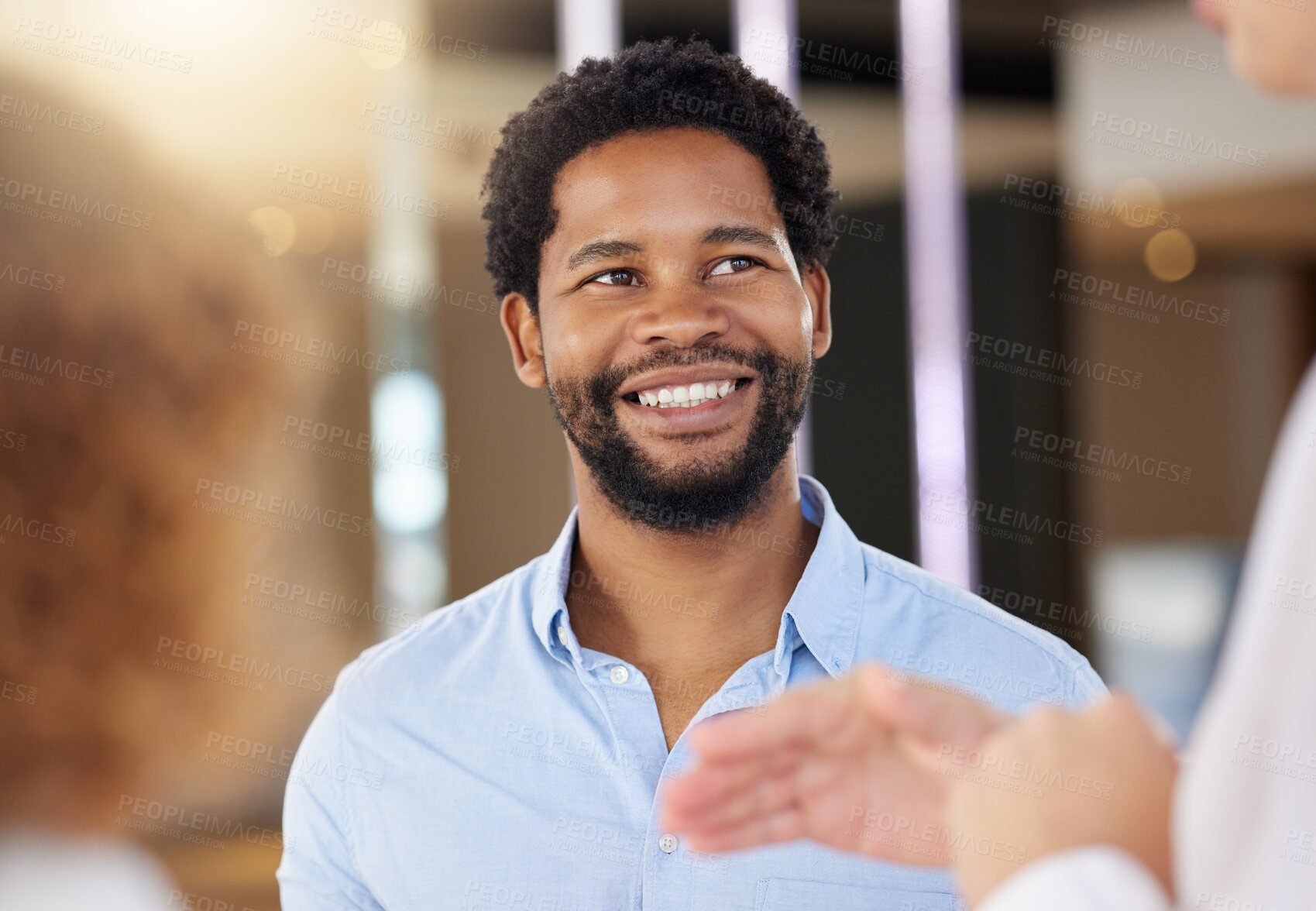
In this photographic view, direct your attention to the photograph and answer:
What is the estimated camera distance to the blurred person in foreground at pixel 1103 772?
49cm

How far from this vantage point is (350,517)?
334 cm

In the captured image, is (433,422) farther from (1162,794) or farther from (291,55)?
(1162,794)

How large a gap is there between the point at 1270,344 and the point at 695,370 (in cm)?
570

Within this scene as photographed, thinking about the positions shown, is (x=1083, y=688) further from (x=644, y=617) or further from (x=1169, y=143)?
(x=1169, y=143)

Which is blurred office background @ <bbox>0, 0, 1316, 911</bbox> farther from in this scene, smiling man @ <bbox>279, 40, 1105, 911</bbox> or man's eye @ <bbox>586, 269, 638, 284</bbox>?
man's eye @ <bbox>586, 269, 638, 284</bbox>

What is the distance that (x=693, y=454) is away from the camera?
56.1 inches

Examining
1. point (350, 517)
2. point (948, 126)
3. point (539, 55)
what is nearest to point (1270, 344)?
point (948, 126)

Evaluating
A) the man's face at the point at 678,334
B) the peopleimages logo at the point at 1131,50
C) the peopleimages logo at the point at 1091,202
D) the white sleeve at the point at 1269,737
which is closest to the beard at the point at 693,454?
the man's face at the point at 678,334

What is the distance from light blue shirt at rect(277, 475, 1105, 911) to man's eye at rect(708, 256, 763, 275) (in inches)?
12.3

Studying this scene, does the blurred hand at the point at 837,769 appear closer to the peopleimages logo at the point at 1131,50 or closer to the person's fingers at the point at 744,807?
the person's fingers at the point at 744,807

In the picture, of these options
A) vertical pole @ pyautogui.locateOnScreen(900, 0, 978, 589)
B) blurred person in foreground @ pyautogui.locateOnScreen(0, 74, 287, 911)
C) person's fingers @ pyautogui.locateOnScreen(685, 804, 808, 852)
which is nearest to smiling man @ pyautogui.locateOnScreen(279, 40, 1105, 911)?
blurred person in foreground @ pyautogui.locateOnScreen(0, 74, 287, 911)

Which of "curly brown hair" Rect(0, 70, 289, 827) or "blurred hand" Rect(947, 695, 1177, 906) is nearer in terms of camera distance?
"blurred hand" Rect(947, 695, 1177, 906)

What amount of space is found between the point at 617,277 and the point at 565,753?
1.78 ft

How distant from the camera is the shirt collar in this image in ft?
4.50
